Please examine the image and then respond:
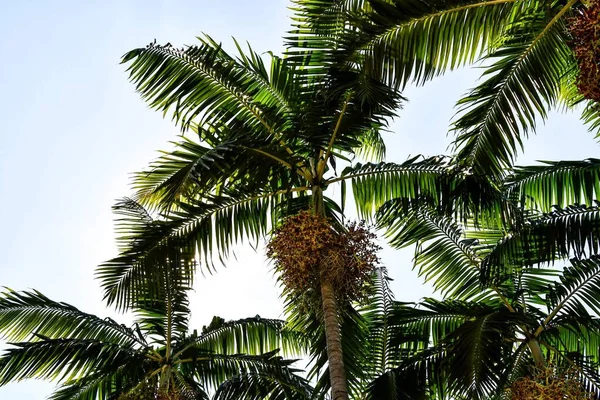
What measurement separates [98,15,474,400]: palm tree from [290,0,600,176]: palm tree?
28cm

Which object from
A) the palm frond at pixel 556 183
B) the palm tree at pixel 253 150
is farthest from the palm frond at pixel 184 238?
the palm frond at pixel 556 183

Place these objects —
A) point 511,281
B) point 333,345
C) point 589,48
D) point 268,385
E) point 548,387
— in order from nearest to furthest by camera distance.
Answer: point 589,48, point 333,345, point 548,387, point 268,385, point 511,281

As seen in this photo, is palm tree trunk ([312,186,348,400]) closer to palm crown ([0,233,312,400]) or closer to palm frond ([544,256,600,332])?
palm crown ([0,233,312,400])

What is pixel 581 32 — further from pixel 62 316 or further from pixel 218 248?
pixel 62 316

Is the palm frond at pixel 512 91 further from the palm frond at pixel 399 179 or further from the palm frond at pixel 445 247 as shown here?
the palm frond at pixel 445 247

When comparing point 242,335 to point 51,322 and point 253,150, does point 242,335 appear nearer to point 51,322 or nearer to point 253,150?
point 51,322

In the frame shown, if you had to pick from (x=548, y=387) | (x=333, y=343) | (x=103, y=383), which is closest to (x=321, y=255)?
(x=333, y=343)

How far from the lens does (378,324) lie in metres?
10.7

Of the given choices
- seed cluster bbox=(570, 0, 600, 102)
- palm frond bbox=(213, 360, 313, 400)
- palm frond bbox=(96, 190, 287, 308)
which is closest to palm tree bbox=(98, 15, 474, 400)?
palm frond bbox=(96, 190, 287, 308)

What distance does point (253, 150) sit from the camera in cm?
762

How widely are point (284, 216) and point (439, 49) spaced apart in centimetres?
238

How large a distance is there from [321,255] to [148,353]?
3564mm

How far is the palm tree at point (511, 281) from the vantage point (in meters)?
8.00

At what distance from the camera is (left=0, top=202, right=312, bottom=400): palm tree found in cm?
880
